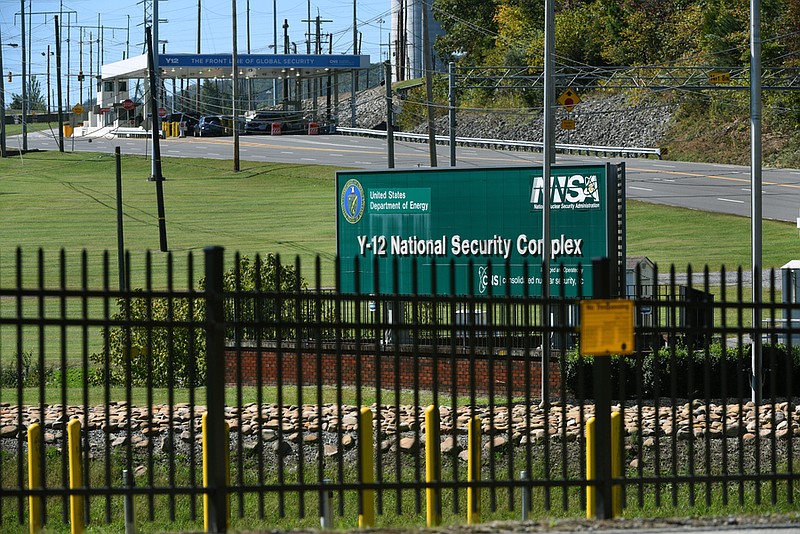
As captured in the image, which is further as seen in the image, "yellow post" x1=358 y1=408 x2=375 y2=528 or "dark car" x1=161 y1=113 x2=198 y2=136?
"dark car" x1=161 y1=113 x2=198 y2=136

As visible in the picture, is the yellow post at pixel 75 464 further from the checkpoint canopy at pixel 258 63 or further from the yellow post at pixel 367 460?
the checkpoint canopy at pixel 258 63

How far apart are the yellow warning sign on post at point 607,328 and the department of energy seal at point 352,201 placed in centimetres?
1779

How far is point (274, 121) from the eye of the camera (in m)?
83.2

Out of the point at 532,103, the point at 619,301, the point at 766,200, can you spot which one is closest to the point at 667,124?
the point at 532,103

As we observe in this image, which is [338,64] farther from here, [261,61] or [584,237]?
[584,237]

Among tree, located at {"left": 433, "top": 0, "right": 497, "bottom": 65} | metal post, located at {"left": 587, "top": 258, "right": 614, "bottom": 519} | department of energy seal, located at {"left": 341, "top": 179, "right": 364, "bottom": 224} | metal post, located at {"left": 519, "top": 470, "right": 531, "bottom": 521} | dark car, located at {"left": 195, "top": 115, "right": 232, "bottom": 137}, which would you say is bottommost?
metal post, located at {"left": 519, "top": 470, "right": 531, "bottom": 521}

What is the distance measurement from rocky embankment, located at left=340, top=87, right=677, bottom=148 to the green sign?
40.5 meters

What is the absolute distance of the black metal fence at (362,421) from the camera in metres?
6.77

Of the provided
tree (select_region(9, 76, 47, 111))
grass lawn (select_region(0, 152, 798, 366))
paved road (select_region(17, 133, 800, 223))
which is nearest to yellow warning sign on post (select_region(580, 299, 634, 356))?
Result: grass lawn (select_region(0, 152, 798, 366))

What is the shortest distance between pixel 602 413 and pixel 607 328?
0.52 metres

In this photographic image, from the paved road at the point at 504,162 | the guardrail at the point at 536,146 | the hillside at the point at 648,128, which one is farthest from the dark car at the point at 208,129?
the guardrail at the point at 536,146

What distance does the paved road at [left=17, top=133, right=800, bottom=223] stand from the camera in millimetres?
43312

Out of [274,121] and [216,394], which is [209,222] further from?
[274,121]

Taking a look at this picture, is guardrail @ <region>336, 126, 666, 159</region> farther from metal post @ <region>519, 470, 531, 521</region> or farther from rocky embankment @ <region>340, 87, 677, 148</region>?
metal post @ <region>519, 470, 531, 521</region>
